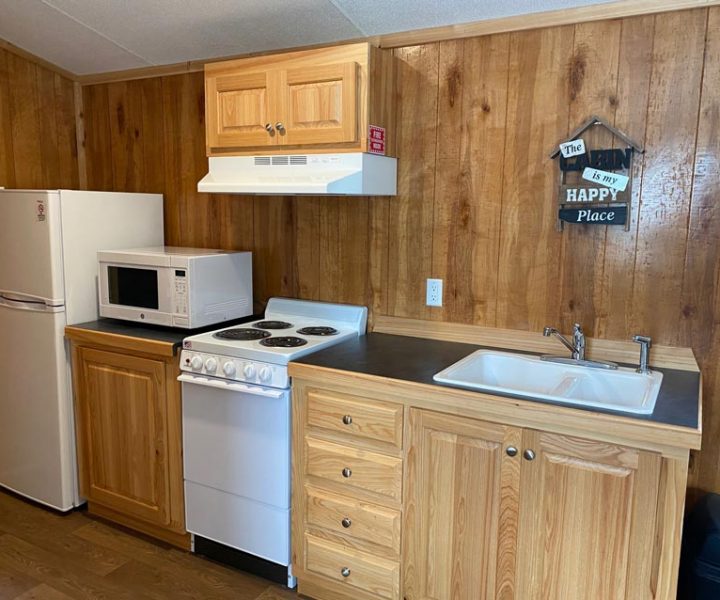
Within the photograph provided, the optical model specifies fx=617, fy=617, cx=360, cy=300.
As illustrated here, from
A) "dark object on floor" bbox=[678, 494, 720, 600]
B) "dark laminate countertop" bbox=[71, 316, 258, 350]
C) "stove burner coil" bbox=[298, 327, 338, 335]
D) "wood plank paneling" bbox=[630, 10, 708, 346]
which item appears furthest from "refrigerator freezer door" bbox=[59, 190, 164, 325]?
"dark object on floor" bbox=[678, 494, 720, 600]

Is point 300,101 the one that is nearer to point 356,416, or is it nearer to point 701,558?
point 356,416

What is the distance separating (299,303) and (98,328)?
2.95 feet

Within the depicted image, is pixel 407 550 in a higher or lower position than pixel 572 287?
lower

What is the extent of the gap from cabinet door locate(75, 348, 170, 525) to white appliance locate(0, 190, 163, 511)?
10 cm

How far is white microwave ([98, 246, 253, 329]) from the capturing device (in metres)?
2.64

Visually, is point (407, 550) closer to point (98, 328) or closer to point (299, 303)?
point (299, 303)

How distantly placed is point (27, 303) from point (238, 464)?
132cm

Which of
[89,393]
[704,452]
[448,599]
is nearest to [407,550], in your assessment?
[448,599]

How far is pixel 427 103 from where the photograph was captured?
2.52 m

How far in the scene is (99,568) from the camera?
252 cm

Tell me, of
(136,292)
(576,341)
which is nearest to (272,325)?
(136,292)

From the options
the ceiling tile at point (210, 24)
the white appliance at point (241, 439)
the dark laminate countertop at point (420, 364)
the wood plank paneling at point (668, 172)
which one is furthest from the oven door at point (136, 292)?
the wood plank paneling at point (668, 172)

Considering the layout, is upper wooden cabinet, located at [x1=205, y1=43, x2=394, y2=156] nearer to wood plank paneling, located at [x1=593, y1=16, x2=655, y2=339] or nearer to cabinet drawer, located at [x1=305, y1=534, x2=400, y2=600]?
wood plank paneling, located at [x1=593, y1=16, x2=655, y2=339]

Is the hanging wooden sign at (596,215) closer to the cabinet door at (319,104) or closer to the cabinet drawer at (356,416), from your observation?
the cabinet door at (319,104)
